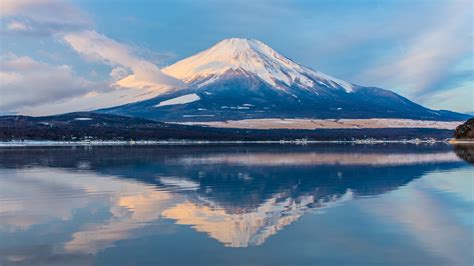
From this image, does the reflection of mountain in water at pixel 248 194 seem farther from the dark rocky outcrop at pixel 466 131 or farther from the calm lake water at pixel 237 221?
the dark rocky outcrop at pixel 466 131

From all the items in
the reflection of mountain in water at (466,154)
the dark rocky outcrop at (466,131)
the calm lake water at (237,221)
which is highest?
the dark rocky outcrop at (466,131)

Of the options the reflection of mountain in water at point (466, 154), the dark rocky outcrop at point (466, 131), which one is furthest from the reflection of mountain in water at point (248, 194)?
the dark rocky outcrop at point (466, 131)

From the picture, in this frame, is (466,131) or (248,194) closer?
(248,194)

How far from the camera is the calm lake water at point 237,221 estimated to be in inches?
385

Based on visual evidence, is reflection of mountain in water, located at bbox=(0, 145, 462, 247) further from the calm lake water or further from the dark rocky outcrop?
the dark rocky outcrop

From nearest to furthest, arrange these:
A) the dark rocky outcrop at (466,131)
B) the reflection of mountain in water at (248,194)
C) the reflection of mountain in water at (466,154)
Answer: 1. the reflection of mountain in water at (248,194)
2. the reflection of mountain in water at (466,154)
3. the dark rocky outcrop at (466,131)

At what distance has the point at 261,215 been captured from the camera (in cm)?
1384

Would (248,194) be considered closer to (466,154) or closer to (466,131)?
(466,154)

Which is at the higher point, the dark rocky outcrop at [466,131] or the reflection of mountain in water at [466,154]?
the dark rocky outcrop at [466,131]

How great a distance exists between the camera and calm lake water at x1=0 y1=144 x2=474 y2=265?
9789 mm

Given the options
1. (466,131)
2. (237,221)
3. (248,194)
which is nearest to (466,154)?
(248,194)

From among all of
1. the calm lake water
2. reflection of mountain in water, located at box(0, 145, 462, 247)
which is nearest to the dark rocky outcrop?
reflection of mountain in water, located at box(0, 145, 462, 247)

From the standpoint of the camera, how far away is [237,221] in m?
13.0

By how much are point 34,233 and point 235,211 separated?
15.6 feet
